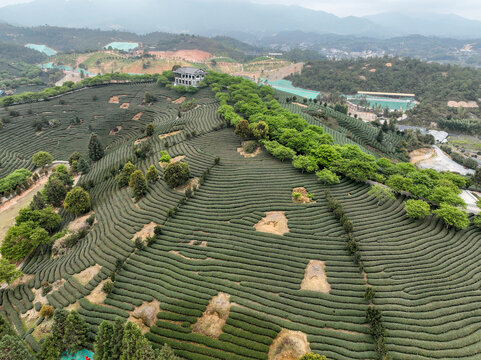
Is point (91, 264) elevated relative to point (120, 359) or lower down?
lower down

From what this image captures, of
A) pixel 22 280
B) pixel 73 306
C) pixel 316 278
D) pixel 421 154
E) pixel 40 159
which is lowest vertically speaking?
pixel 22 280

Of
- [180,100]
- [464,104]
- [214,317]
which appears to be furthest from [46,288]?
[464,104]

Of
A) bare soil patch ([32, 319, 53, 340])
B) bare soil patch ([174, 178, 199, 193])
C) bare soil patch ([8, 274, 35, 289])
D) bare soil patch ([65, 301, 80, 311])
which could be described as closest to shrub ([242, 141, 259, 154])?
bare soil patch ([174, 178, 199, 193])

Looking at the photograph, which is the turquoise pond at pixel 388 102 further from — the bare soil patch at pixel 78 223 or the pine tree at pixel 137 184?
the bare soil patch at pixel 78 223

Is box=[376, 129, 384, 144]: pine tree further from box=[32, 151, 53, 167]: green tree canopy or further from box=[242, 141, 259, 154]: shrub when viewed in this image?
box=[32, 151, 53, 167]: green tree canopy

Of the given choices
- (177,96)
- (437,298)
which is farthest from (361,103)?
(437,298)

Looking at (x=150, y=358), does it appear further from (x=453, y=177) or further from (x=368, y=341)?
(x=453, y=177)

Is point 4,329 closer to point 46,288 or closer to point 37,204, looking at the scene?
point 46,288
